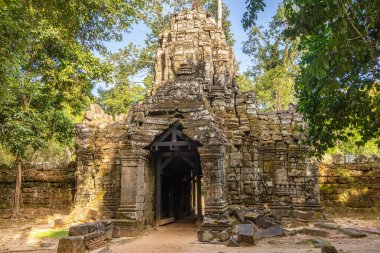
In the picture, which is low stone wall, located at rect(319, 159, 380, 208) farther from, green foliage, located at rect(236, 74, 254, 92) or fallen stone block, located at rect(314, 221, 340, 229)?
green foliage, located at rect(236, 74, 254, 92)

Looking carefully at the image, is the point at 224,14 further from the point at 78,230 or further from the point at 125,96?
the point at 78,230

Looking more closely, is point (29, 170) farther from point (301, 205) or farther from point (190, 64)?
point (301, 205)

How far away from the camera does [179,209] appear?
12.9 meters

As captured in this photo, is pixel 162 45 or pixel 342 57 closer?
pixel 342 57

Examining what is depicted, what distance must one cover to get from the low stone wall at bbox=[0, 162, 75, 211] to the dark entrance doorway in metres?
4.20

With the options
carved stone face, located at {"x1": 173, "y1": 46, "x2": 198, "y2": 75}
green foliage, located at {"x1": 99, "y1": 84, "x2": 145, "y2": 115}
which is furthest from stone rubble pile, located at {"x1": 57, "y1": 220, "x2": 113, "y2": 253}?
green foliage, located at {"x1": 99, "y1": 84, "x2": 145, "y2": 115}

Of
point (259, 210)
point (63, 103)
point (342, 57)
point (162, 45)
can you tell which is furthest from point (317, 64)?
point (63, 103)

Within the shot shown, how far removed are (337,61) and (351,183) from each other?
10149 mm

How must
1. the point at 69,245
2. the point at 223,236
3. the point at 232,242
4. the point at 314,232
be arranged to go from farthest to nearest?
the point at 314,232 → the point at 223,236 → the point at 232,242 → the point at 69,245

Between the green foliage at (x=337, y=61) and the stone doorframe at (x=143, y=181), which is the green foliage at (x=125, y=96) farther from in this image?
the green foliage at (x=337, y=61)

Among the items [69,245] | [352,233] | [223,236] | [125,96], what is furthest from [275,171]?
[125,96]

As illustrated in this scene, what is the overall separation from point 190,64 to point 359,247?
7.42 meters

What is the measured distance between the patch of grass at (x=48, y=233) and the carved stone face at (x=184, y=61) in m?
6.12

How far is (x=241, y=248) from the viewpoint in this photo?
692cm
